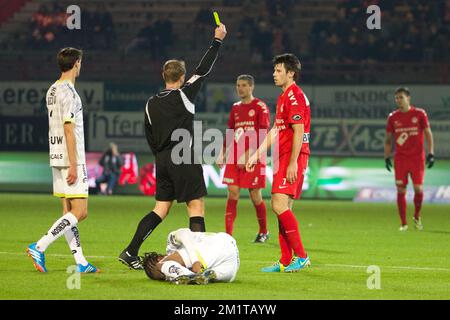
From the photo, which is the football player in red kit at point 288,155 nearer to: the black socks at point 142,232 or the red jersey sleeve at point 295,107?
the red jersey sleeve at point 295,107

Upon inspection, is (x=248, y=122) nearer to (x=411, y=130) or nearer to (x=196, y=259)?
(x=411, y=130)

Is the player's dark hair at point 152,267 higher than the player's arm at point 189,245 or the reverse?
the reverse

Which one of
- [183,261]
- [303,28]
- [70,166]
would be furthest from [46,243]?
[303,28]

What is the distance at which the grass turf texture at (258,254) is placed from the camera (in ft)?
27.7

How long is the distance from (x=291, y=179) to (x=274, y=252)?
9.17ft

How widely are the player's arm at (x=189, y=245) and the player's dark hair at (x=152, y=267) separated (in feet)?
0.93

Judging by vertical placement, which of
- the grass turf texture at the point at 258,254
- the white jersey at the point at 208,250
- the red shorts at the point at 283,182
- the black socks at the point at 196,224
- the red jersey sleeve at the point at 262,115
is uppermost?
the red jersey sleeve at the point at 262,115

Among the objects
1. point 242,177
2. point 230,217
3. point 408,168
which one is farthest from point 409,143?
point 230,217

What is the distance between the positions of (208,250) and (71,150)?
5.81 ft

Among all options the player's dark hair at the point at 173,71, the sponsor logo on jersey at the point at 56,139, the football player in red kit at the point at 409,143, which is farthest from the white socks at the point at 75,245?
the football player in red kit at the point at 409,143

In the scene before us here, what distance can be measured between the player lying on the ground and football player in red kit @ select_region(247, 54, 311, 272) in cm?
113

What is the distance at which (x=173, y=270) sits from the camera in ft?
29.2
